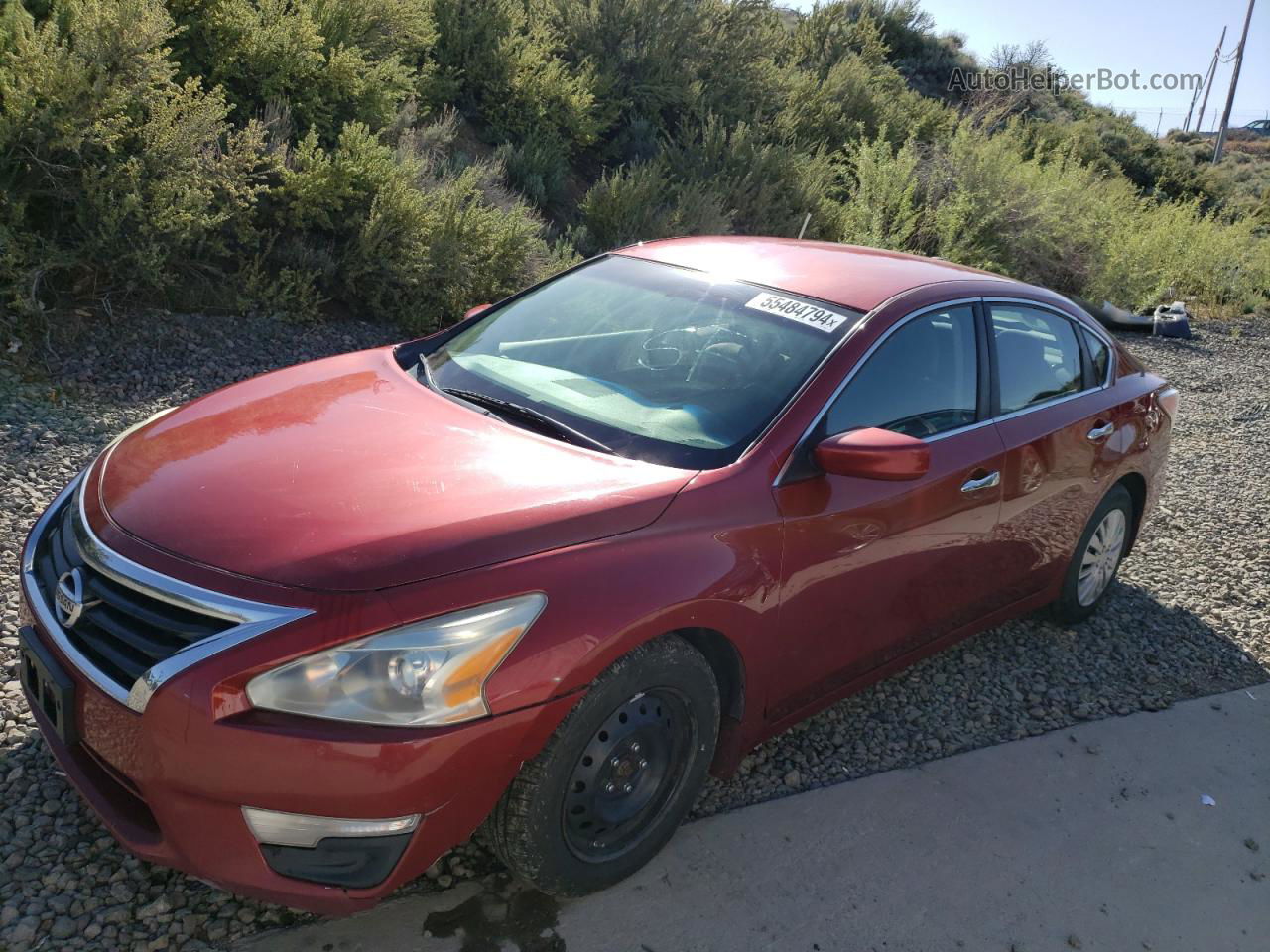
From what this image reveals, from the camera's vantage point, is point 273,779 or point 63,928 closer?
point 273,779

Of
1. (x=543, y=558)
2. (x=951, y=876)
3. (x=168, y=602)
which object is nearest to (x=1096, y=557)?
(x=951, y=876)

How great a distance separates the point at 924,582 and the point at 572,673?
162cm

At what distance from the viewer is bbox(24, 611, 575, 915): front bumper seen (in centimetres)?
215

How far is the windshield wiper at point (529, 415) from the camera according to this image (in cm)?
300

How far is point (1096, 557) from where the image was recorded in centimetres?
473

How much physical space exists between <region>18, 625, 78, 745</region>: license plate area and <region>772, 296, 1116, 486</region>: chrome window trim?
6.08 ft

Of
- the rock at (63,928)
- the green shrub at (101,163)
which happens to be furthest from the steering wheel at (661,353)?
the green shrub at (101,163)

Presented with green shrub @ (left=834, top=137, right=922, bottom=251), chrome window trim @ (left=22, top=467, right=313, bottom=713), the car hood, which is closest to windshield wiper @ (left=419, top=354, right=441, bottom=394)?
the car hood

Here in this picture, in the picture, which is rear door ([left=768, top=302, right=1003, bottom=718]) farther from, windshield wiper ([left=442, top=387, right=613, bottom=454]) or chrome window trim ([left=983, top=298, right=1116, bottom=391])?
windshield wiper ([left=442, top=387, right=613, bottom=454])

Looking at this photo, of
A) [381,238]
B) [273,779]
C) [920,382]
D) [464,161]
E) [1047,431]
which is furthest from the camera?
[464,161]

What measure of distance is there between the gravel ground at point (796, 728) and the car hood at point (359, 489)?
91 cm

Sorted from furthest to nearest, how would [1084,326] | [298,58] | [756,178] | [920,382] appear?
[756,178]
[298,58]
[1084,326]
[920,382]

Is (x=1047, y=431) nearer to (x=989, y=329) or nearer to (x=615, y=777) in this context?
(x=989, y=329)

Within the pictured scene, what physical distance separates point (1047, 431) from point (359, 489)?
2714mm
